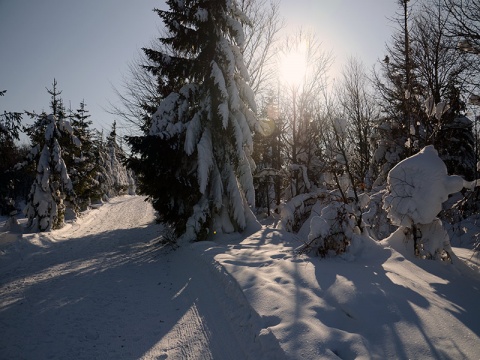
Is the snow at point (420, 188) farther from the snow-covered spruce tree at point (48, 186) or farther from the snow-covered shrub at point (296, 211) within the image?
the snow-covered spruce tree at point (48, 186)

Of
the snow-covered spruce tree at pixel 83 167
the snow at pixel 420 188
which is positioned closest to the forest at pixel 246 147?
the snow at pixel 420 188

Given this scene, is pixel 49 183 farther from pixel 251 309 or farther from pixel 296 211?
pixel 251 309

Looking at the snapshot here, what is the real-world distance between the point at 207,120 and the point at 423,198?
7.13m


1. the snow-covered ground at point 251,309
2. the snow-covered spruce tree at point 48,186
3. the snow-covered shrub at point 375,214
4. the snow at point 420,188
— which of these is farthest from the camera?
the snow-covered spruce tree at point 48,186

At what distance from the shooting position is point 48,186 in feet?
49.0

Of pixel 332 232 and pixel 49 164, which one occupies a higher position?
pixel 49 164

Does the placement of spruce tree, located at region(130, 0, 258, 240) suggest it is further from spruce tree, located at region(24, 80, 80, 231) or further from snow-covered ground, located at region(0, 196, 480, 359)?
spruce tree, located at region(24, 80, 80, 231)

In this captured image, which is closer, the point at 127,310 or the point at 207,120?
the point at 127,310

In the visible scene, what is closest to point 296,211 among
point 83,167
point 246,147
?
point 246,147

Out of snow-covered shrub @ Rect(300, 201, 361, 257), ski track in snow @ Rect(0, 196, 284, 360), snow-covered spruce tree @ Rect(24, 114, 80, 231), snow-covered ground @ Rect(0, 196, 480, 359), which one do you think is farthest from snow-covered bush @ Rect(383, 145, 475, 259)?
snow-covered spruce tree @ Rect(24, 114, 80, 231)

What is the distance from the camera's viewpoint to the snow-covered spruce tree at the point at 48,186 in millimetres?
14617

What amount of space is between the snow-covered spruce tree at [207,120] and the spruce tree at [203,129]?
0.03 m

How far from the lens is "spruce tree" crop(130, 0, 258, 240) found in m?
9.54

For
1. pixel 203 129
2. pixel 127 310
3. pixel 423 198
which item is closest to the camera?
pixel 127 310
